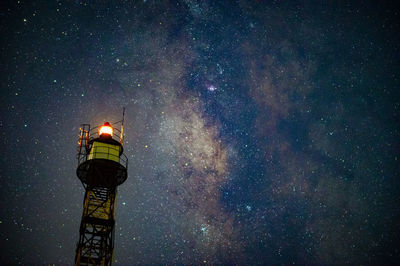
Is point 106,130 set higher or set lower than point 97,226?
higher

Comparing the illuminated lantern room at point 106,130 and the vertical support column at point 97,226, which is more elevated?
the illuminated lantern room at point 106,130

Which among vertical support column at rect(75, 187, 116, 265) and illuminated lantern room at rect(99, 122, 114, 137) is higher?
illuminated lantern room at rect(99, 122, 114, 137)

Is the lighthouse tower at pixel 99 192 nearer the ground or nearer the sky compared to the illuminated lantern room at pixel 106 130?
nearer the ground

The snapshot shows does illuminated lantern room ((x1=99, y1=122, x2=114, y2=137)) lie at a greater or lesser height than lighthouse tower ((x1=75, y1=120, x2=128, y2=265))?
greater

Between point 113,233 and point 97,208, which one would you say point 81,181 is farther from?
point 113,233

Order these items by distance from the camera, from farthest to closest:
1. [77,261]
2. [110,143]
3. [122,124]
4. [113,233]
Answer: [122,124] < [110,143] < [113,233] < [77,261]

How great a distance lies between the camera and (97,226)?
758 inches

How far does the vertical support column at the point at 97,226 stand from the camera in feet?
60.7

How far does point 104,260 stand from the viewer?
18.6 meters

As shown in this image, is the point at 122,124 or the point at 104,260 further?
the point at 122,124

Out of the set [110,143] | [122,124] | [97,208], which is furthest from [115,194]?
[122,124]

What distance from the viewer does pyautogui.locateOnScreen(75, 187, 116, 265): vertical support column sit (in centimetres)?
1852

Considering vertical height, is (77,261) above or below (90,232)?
below

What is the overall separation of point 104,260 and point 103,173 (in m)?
4.56
